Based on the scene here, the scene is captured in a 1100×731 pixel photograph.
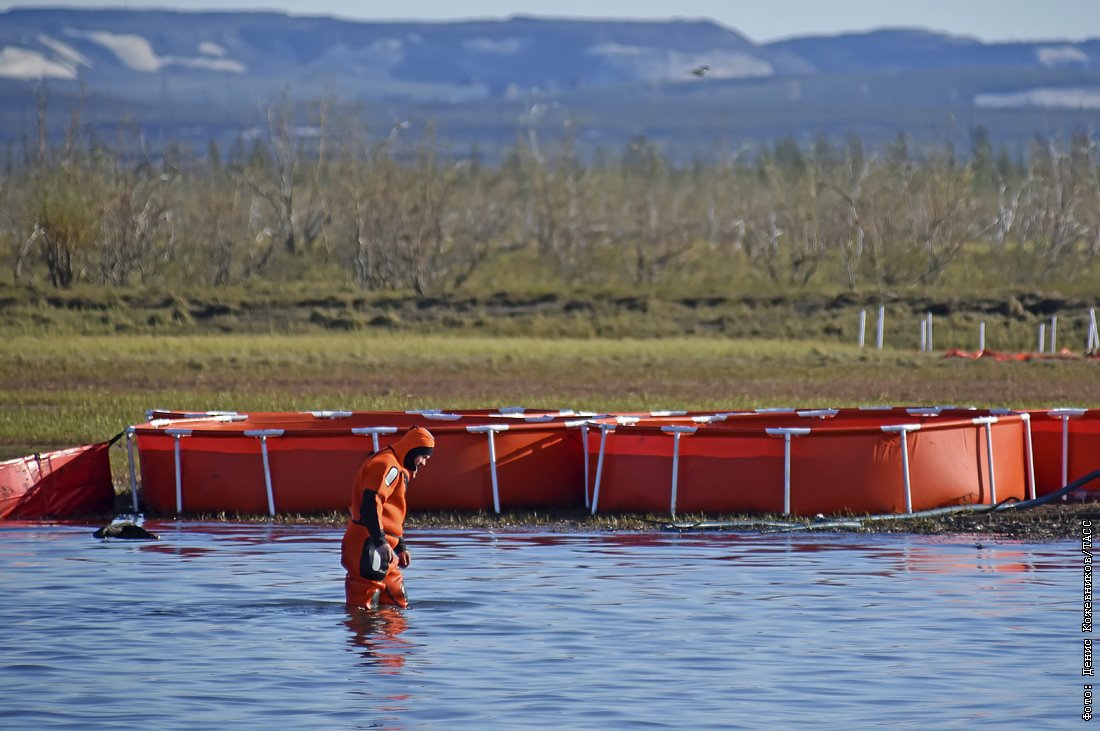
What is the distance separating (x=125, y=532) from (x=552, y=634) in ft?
18.6

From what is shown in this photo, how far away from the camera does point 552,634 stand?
492 inches

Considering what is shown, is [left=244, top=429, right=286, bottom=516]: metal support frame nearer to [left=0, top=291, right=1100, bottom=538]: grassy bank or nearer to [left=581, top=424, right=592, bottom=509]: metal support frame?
[left=0, top=291, right=1100, bottom=538]: grassy bank

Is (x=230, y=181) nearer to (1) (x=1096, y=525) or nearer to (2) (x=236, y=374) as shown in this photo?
(2) (x=236, y=374)

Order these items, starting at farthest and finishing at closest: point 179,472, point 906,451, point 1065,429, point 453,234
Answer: point 453,234 → point 1065,429 → point 179,472 → point 906,451

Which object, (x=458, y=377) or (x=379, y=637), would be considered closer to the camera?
(x=379, y=637)

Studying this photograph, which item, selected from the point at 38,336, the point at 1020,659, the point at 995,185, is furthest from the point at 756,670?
the point at 995,185

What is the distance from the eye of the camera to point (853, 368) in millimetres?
38281

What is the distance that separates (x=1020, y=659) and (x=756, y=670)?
5.28ft

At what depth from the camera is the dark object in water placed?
16.8 metres

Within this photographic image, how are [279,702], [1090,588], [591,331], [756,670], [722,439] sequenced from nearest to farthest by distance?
1. [279,702]
2. [756,670]
3. [1090,588]
4. [722,439]
5. [591,331]

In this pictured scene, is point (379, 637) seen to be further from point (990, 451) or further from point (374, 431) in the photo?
point (990, 451)

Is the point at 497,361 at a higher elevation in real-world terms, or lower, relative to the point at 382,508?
lower

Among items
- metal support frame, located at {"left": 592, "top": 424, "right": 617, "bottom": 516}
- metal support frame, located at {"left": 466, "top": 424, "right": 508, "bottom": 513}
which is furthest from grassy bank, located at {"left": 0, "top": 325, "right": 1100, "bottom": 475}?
metal support frame, located at {"left": 592, "top": 424, "right": 617, "bottom": 516}

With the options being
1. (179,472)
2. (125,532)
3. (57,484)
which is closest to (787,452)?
(179,472)
